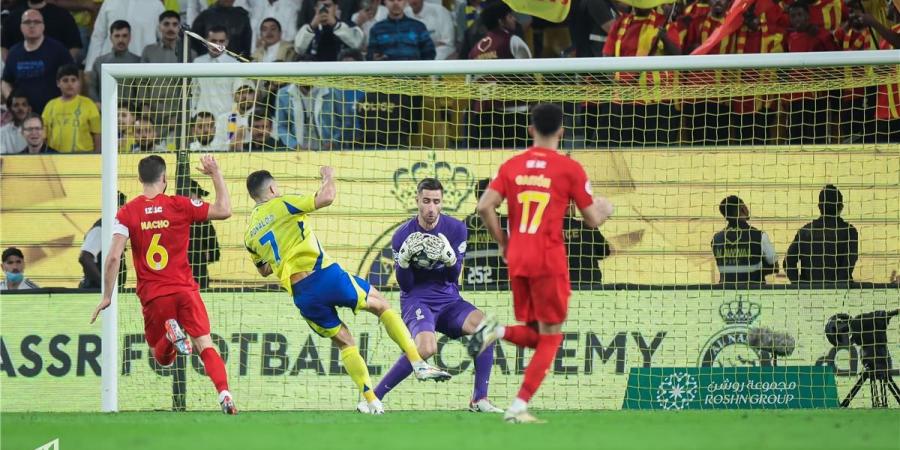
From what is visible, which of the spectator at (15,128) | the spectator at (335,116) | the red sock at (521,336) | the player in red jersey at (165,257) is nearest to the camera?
the red sock at (521,336)

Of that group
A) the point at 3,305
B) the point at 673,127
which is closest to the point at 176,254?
the point at 3,305

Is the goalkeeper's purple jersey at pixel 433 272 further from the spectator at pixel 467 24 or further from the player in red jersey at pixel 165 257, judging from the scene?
the spectator at pixel 467 24

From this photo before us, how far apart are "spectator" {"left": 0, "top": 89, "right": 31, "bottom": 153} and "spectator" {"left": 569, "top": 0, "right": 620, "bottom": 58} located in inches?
280

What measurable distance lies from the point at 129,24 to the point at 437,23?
4.08 m

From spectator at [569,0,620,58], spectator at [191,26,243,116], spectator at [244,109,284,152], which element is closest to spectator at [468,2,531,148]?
spectator at [569,0,620,58]

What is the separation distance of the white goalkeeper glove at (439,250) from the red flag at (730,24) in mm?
3851

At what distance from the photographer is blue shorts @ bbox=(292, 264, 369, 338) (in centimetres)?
1039

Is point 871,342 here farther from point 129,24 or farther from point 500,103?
point 129,24

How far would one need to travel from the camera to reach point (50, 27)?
16891 millimetres

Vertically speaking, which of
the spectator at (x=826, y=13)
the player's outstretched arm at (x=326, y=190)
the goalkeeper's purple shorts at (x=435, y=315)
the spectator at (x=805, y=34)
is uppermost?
the spectator at (x=826, y=13)

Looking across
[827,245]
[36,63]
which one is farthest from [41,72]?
[827,245]

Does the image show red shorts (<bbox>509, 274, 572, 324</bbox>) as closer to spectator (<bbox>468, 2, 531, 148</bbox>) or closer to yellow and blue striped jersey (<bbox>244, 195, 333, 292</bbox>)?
yellow and blue striped jersey (<bbox>244, 195, 333, 292</bbox>)

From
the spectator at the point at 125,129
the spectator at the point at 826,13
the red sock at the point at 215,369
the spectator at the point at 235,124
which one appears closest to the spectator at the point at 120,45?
the spectator at the point at 125,129

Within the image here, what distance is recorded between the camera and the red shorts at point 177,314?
1058 cm
